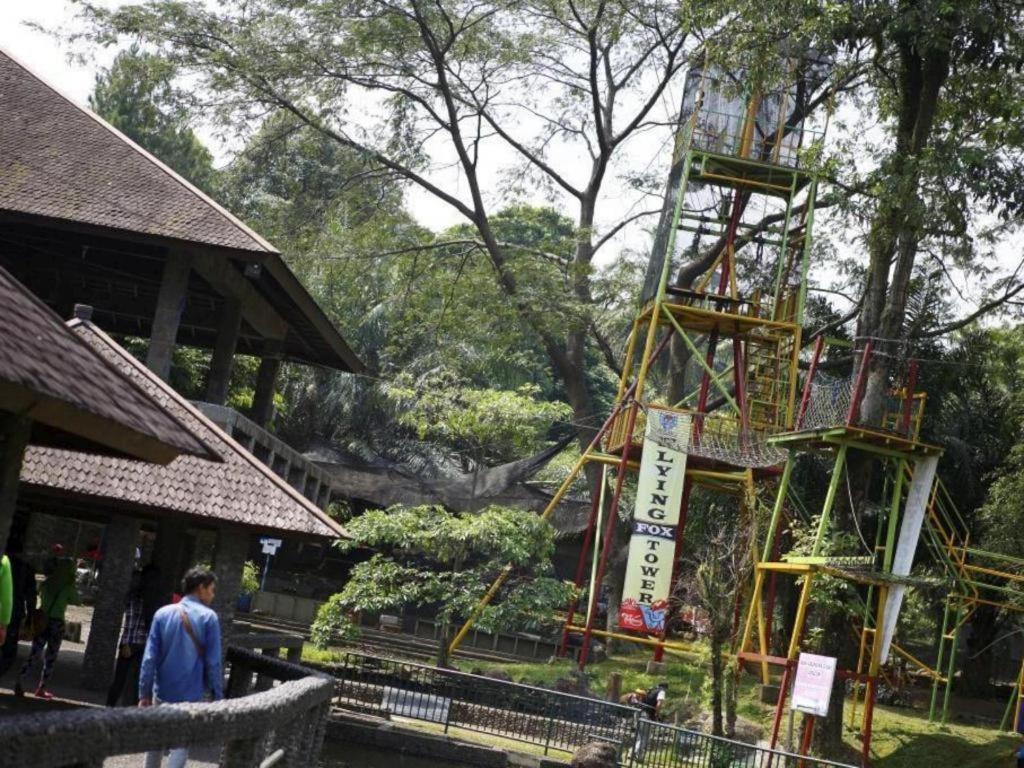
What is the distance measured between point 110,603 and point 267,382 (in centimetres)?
854

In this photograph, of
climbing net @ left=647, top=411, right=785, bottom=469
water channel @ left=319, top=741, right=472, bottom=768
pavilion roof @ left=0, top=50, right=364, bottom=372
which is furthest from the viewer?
climbing net @ left=647, top=411, right=785, bottom=469

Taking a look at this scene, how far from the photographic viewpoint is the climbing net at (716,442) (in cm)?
2656

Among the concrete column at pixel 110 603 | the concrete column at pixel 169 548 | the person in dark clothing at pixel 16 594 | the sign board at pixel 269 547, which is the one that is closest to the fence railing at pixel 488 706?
the concrete column at pixel 169 548

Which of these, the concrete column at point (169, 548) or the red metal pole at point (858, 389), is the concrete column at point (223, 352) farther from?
the red metal pole at point (858, 389)

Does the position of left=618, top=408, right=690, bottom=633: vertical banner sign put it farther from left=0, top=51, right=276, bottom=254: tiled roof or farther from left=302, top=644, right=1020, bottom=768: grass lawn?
left=0, top=51, right=276, bottom=254: tiled roof

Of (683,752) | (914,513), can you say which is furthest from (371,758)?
(914,513)

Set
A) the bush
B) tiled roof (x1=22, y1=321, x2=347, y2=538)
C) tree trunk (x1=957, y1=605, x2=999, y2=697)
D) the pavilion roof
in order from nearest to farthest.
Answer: tiled roof (x1=22, y1=321, x2=347, y2=538), the pavilion roof, the bush, tree trunk (x1=957, y1=605, x2=999, y2=697)

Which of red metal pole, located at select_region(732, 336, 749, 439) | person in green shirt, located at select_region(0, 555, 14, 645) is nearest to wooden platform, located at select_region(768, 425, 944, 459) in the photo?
red metal pole, located at select_region(732, 336, 749, 439)

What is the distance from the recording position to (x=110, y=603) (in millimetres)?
15188

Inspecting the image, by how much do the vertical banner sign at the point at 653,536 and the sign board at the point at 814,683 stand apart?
6.26 m

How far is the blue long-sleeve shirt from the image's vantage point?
9.08m

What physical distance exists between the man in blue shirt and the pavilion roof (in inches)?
307

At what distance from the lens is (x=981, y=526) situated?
31938mm

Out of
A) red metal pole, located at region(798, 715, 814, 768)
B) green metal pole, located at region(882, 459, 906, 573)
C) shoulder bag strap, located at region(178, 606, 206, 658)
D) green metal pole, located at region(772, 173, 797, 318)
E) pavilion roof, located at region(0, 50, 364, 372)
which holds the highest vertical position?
green metal pole, located at region(772, 173, 797, 318)
